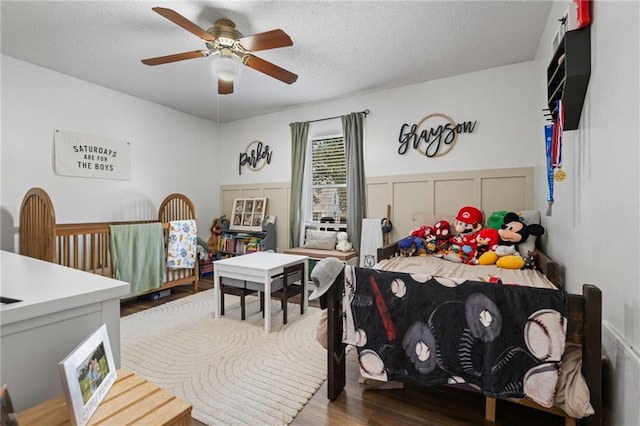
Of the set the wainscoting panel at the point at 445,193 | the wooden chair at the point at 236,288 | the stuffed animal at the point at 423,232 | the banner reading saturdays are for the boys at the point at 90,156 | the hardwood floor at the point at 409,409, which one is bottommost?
the hardwood floor at the point at 409,409

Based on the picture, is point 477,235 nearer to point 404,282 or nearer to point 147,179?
point 404,282

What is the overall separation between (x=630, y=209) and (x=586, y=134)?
627 millimetres

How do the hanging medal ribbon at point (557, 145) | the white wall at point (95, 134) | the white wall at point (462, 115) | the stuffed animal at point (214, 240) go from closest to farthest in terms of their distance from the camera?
the hanging medal ribbon at point (557, 145), the white wall at point (95, 134), the white wall at point (462, 115), the stuffed animal at point (214, 240)

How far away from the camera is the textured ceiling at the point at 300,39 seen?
7.05 ft

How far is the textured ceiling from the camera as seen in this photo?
2148mm

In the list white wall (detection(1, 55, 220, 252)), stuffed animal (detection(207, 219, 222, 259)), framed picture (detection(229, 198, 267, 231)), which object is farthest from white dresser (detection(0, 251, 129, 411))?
stuffed animal (detection(207, 219, 222, 259))

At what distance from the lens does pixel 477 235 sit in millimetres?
2695

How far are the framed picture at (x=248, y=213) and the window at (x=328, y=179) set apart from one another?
0.82 meters

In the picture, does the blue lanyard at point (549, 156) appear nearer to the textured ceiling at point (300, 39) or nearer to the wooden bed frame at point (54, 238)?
the textured ceiling at point (300, 39)

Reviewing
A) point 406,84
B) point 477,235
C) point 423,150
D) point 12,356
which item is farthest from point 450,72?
point 12,356

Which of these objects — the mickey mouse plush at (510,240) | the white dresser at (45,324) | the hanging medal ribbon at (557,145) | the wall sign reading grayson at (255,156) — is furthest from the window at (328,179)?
the white dresser at (45,324)

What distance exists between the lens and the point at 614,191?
3.81 ft

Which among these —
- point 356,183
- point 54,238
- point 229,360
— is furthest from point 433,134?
point 54,238

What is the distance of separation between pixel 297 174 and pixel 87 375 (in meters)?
3.67
